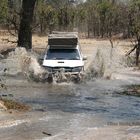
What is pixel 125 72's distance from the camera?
A: 27875 mm

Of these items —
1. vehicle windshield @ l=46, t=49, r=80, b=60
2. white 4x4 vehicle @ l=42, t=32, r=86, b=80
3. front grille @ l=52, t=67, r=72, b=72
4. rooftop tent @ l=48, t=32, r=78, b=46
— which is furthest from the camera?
rooftop tent @ l=48, t=32, r=78, b=46

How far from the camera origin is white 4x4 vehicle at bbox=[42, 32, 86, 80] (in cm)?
2275

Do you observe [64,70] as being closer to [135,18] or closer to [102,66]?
[102,66]

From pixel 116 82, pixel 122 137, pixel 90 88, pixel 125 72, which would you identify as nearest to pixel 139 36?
pixel 125 72

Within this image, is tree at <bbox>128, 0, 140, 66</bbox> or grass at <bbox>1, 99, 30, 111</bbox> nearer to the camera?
grass at <bbox>1, 99, 30, 111</bbox>

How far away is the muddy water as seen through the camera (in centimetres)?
1208

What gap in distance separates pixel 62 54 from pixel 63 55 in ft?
0.51

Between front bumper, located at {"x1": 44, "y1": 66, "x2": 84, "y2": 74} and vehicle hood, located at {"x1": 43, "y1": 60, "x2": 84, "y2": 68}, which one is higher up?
vehicle hood, located at {"x1": 43, "y1": 60, "x2": 84, "y2": 68}

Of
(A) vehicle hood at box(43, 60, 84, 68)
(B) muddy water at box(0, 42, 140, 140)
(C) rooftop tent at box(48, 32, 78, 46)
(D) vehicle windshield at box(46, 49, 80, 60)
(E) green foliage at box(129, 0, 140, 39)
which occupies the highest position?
(E) green foliage at box(129, 0, 140, 39)

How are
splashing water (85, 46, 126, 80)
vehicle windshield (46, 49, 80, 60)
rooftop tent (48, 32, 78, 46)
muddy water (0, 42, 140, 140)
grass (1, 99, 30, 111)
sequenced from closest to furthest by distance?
1. muddy water (0, 42, 140, 140)
2. grass (1, 99, 30, 111)
3. vehicle windshield (46, 49, 80, 60)
4. splashing water (85, 46, 126, 80)
5. rooftop tent (48, 32, 78, 46)

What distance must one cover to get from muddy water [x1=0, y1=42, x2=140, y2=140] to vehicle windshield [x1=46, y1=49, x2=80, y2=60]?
74 centimetres

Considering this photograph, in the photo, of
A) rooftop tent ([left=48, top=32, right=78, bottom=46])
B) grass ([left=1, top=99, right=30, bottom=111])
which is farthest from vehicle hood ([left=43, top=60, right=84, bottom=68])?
grass ([left=1, top=99, right=30, bottom=111])

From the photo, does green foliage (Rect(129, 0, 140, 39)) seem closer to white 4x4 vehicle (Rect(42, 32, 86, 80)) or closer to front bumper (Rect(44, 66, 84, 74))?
white 4x4 vehicle (Rect(42, 32, 86, 80))

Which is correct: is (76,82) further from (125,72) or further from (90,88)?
(125,72)
